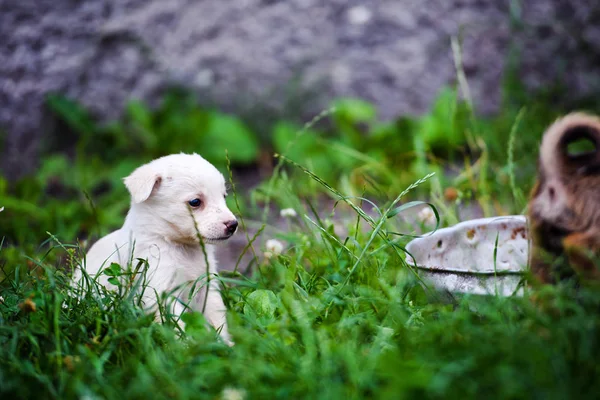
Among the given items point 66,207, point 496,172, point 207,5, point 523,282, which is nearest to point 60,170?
point 66,207

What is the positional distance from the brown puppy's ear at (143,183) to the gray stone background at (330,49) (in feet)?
8.87

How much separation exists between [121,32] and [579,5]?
11.4 ft

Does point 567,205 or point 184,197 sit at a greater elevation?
point 184,197

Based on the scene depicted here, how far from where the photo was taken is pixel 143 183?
8.20ft

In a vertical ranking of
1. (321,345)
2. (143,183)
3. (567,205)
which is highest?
(143,183)

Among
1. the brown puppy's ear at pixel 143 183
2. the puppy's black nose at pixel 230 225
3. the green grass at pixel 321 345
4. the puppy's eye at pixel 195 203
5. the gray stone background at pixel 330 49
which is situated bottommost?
the green grass at pixel 321 345

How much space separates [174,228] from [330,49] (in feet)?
10.1

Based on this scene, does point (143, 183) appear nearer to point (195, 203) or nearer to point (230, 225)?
point (195, 203)

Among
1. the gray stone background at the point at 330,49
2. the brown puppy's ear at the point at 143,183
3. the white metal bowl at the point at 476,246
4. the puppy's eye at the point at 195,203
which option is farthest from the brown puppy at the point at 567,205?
the gray stone background at the point at 330,49

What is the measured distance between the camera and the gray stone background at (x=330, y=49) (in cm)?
511

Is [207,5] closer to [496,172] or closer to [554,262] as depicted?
[496,172]

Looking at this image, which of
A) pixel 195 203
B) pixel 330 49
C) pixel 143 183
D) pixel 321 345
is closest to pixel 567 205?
pixel 321 345

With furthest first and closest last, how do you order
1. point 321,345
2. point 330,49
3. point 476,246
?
point 330,49
point 476,246
point 321,345

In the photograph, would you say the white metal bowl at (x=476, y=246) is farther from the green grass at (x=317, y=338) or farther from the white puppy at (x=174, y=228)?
the white puppy at (x=174, y=228)
